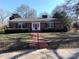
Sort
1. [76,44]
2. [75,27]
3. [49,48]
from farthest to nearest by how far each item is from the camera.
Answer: [75,27] < [76,44] < [49,48]

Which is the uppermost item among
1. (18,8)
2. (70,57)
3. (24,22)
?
(18,8)

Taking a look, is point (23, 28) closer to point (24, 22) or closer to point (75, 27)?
point (24, 22)

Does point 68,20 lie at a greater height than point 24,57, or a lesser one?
greater

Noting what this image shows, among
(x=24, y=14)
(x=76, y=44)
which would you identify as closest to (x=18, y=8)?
(x=24, y=14)

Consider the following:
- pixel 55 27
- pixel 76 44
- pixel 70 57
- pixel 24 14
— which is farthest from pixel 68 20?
pixel 24 14

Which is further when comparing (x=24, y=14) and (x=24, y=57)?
(x=24, y=14)

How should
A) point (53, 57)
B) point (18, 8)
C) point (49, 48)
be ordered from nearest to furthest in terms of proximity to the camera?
point (53, 57)
point (49, 48)
point (18, 8)

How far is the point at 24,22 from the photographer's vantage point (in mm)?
42500

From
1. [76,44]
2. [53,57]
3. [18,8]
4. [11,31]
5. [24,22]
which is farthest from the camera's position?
[18,8]

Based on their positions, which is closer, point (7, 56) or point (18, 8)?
point (7, 56)

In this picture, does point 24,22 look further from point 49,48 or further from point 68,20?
point 49,48

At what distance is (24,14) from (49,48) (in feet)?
183

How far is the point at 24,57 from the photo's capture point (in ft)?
42.3

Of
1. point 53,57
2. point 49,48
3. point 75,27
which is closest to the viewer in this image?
point 53,57
